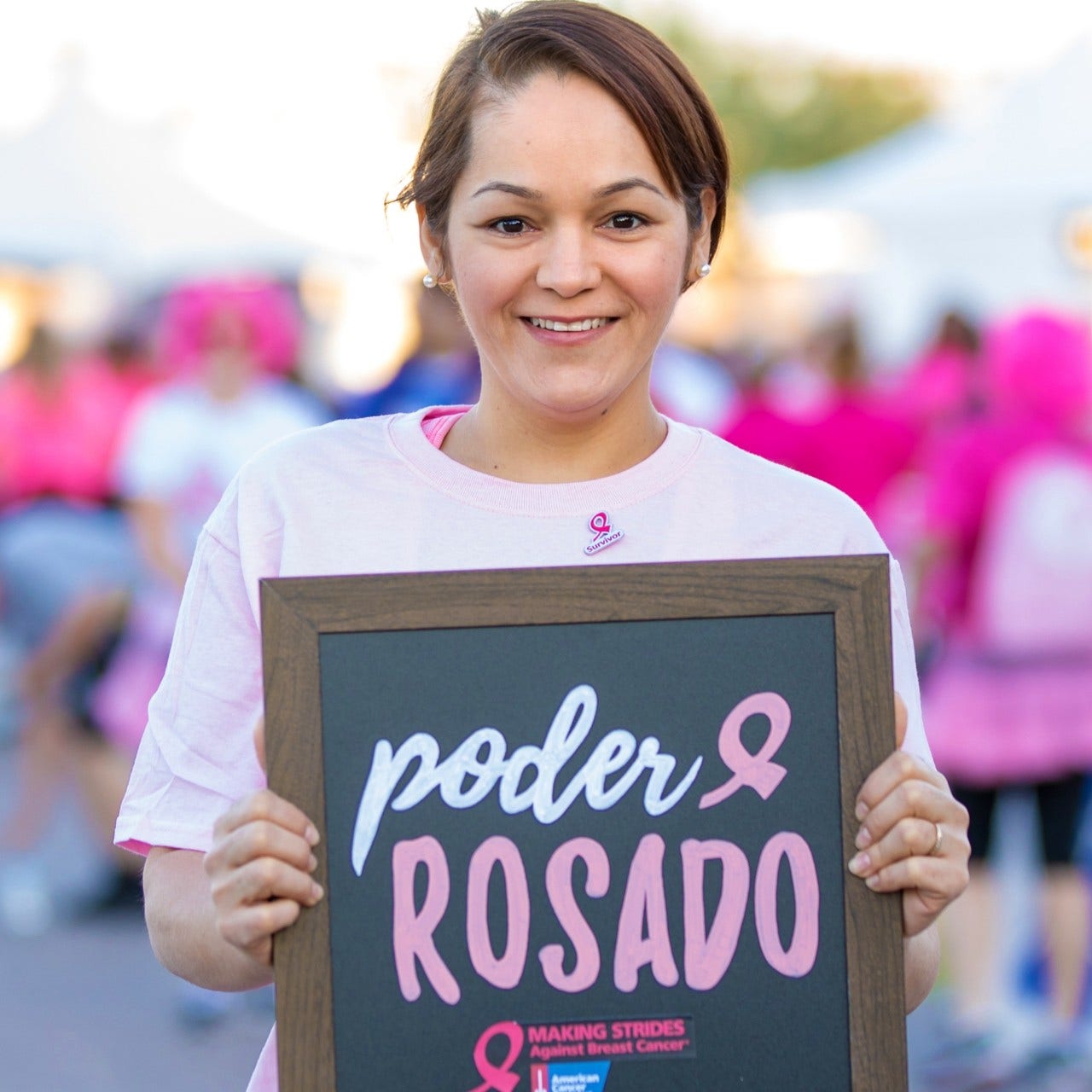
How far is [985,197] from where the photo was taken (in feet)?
34.2

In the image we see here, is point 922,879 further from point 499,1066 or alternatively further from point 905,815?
point 499,1066

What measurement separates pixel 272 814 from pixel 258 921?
10cm

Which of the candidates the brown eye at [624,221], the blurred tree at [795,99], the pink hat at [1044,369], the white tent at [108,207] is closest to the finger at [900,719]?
the brown eye at [624,221]

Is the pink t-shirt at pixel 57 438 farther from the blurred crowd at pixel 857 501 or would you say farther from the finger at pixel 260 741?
the finger at pixel 260 741

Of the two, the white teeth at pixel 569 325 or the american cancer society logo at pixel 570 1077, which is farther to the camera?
the white teeth at pixel 569 325

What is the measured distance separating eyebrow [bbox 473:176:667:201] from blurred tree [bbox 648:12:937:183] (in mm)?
39228

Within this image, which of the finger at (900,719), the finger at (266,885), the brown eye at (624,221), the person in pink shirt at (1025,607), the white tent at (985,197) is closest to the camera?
the finger at (266,885)

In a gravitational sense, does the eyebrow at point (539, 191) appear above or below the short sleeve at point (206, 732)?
above

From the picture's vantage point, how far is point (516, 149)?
67.4 inches

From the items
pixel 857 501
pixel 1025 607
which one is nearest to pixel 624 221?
pixel 1025 607

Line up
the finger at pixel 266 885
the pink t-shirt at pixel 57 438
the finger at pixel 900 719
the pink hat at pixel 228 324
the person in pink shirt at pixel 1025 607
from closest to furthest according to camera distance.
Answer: the finger at pixel 266 885 < the finger at pixel 900 719 < the person in pink shirt at pixel 1025 607 < the pink hat at pixel 228 324 < the pink t-shirt at pixel 57 438

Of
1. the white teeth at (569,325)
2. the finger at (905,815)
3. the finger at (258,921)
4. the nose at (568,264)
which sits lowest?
the finger at (258,921)

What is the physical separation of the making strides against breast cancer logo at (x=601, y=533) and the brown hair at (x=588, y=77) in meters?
0.36

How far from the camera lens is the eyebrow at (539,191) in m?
1.70
